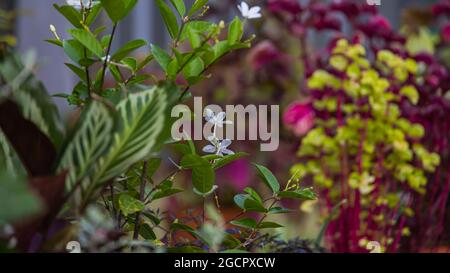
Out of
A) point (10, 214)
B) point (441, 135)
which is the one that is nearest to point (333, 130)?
point (441, 135)

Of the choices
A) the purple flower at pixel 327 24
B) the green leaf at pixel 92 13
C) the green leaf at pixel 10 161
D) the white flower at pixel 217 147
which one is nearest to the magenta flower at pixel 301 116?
the purple flower at pixel 327 24

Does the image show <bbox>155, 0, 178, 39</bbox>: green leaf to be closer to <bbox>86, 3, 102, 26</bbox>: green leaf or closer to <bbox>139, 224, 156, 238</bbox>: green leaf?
<bbox>86, 3, 102, 26</bbox>: green leaf

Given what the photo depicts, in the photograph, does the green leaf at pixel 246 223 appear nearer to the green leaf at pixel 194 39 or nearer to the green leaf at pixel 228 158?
the green leaf at pixel 228 158

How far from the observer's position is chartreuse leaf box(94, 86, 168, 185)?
2.30ft

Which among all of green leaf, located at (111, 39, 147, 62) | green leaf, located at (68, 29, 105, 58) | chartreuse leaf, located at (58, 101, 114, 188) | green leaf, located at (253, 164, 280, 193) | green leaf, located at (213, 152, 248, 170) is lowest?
green leaf, located at (253, 164, 280, 193)

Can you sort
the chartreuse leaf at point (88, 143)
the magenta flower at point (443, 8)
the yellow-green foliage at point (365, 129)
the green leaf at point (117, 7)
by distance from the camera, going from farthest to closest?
the magenta flower at point (443, 8), the yellow-green foliage at point (365, 129), the green leaf at point (117, 7), the chartreuse leaf at point (88, 143)

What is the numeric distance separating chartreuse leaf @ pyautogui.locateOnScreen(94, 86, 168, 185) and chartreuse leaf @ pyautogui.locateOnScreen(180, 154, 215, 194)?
0.57ft

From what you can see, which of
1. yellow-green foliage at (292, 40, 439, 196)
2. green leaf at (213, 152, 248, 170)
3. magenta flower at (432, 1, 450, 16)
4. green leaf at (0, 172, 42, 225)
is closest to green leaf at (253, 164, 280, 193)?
green leaf at (213, 152, 248, 170)

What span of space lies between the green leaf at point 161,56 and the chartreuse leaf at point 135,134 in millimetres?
175

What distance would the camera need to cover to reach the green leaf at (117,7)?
0.84m

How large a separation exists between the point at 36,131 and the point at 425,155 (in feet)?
4.76

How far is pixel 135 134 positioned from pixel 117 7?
20 centimetres

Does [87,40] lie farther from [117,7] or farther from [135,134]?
[135,134]
